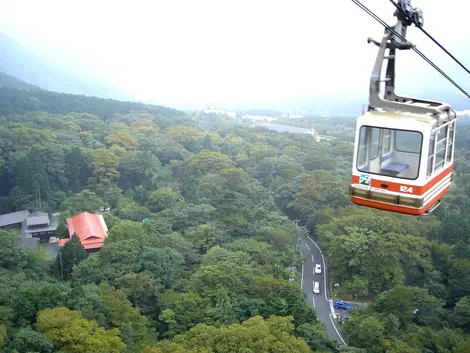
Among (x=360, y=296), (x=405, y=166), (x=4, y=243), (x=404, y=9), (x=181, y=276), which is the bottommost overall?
(x=360, y=296)

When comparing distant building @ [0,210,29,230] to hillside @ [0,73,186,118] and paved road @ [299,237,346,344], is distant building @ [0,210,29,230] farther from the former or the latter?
hillside @ [0,73,186,118]

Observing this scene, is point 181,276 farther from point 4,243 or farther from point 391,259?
point 391,259

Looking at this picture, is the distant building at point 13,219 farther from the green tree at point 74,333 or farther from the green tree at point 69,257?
the green tree at point 74,333

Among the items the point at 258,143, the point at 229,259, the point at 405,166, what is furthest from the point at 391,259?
the point at 258,143

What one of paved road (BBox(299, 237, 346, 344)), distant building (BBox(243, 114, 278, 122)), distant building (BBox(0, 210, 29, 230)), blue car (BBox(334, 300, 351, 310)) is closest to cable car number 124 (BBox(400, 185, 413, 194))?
paved road (BBox(299, 237, 346, 344))

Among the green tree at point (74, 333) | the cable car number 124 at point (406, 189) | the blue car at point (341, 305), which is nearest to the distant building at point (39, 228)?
the green tree at point (74, 333)

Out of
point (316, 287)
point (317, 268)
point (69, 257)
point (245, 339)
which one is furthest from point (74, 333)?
point (317, 268)
